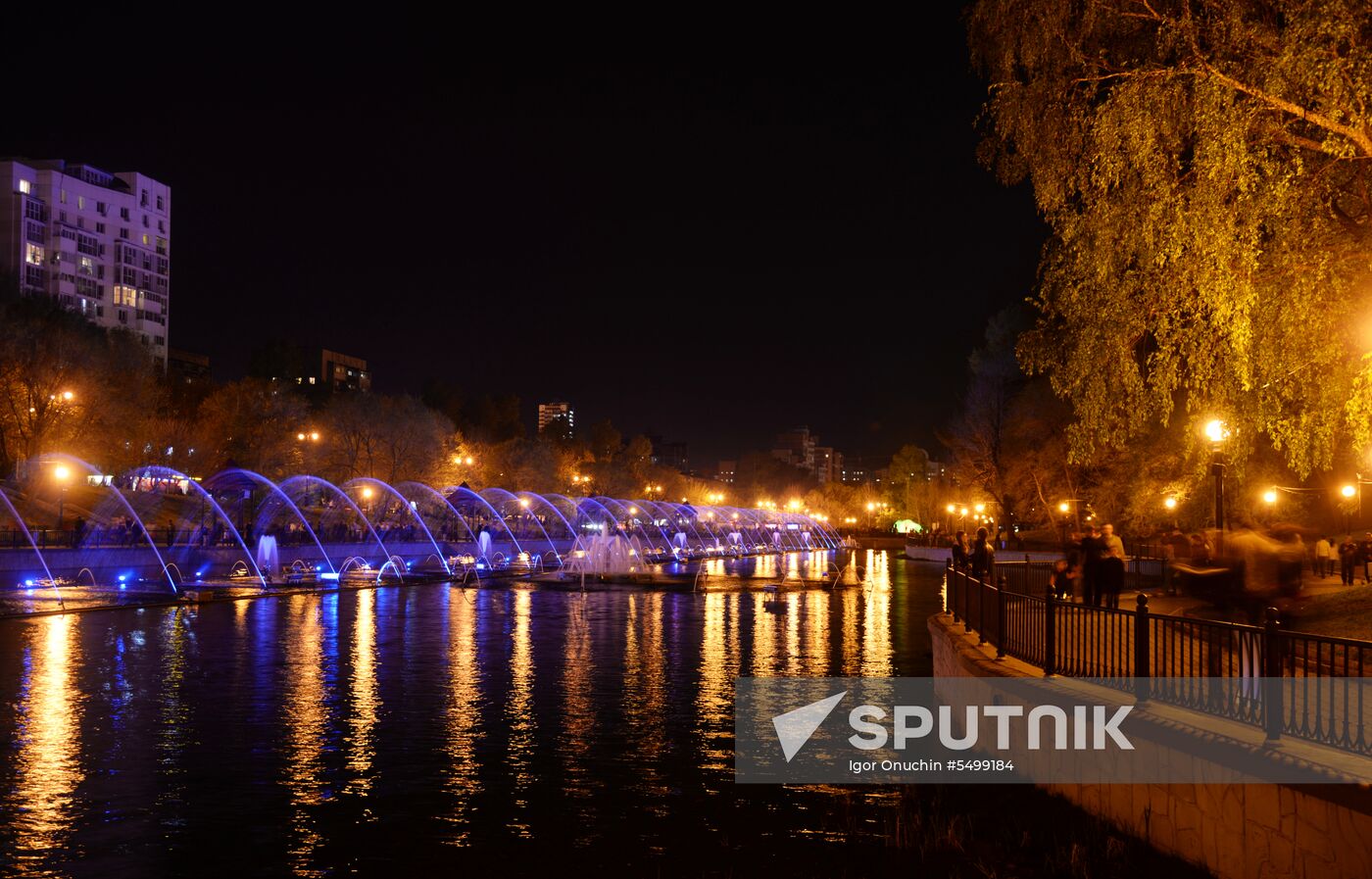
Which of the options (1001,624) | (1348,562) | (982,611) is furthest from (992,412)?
(1001,624)

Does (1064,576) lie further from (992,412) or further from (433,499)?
(433,499)

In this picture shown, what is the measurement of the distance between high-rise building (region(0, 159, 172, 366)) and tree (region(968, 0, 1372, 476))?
117 meters

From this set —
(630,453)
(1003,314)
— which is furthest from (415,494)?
(630,453)

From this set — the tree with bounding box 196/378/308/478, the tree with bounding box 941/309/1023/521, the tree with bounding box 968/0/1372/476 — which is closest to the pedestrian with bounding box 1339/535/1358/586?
the tree with bounding box 968/0/1372/476

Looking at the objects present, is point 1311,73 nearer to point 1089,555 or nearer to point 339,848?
point 1089,555

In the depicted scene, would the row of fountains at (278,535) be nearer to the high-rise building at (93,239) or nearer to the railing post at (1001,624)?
the railing post at (1001,624)

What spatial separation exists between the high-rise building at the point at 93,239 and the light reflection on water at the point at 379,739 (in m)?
106

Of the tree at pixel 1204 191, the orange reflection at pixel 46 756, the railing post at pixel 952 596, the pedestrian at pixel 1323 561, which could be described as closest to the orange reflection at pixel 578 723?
the orange reflection at pixel 46 756

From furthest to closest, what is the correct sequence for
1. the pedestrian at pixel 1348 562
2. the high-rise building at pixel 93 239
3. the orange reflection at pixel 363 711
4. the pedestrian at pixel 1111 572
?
the high-rise building at pixel 93 239
the pedestrian at pixel 1348 562
the pedestrian at pixel 1111 572
the orange reflection at pixel 363 711

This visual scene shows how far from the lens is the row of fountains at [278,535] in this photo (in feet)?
153

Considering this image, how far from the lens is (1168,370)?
50.4 ft

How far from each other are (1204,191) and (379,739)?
11.7m

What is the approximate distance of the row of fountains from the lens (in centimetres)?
4650

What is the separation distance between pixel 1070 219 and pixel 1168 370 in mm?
2405
